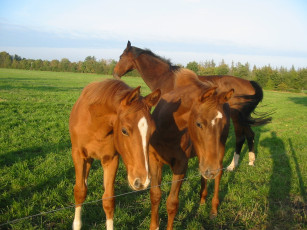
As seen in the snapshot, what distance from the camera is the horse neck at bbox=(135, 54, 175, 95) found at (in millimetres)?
5414

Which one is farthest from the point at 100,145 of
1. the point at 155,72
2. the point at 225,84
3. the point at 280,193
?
the point at 225,84

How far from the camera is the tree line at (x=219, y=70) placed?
160 ft

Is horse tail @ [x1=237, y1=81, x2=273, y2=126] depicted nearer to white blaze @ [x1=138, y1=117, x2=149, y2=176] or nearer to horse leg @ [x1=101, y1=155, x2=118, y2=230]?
horse leg @ [x1=101, y1=155, x2=118, y2=230]

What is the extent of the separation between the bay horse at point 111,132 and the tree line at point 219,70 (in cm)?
4014

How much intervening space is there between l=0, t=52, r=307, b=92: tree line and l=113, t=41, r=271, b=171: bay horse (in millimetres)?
36419

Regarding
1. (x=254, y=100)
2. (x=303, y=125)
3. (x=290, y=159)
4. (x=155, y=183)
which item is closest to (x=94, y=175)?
(x=155, y=183)

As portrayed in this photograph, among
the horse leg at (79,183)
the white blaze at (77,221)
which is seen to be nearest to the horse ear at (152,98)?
the horse leg at (79,183)

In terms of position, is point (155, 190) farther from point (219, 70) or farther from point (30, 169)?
point (219, 70)

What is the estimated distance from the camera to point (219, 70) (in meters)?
53.1

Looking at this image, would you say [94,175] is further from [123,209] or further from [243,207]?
[243,207]

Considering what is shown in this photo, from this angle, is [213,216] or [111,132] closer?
[111,132]

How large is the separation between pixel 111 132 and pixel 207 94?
4.28 feet

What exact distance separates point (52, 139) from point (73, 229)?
3970 millimetres

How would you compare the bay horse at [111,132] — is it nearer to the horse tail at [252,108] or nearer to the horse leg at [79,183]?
the horse leg at [79,183]
